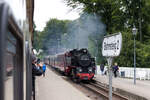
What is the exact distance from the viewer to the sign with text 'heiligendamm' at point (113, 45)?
387 centimetres

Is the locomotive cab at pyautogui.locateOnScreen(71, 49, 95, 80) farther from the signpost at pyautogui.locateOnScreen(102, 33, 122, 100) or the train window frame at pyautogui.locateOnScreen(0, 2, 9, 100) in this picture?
the train window frame at pyautogui.locateOnScreen(0, 2, 9, 100)

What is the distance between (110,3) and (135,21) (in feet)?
11.7

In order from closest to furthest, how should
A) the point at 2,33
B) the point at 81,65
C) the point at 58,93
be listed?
the point at 2,33 → the point at 58,93 → the point at 81,65

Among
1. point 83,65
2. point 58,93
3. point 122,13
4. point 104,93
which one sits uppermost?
point 122,13

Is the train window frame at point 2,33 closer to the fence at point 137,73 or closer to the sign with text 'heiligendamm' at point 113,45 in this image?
the sign with text 'heiligendamm' at point 113,45

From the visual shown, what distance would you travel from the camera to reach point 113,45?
13.5 ft

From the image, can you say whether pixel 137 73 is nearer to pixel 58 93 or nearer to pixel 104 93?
pixel 104 93

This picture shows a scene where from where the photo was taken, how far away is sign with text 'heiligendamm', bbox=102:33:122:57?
3.87 m

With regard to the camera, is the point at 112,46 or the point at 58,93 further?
the point at 58,93

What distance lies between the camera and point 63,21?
7500 cm

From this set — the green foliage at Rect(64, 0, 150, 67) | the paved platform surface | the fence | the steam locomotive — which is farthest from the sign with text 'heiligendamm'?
the green foliage at Rect(64, 0, 150, 67)

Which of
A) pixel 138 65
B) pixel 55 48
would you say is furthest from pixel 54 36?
pixel 138 65

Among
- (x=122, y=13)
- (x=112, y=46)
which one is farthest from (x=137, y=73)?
(x=112, y=46)

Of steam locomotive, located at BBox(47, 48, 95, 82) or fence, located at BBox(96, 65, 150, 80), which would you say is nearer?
steam locomotive, located at BBox(47, 48, 95, 82)
